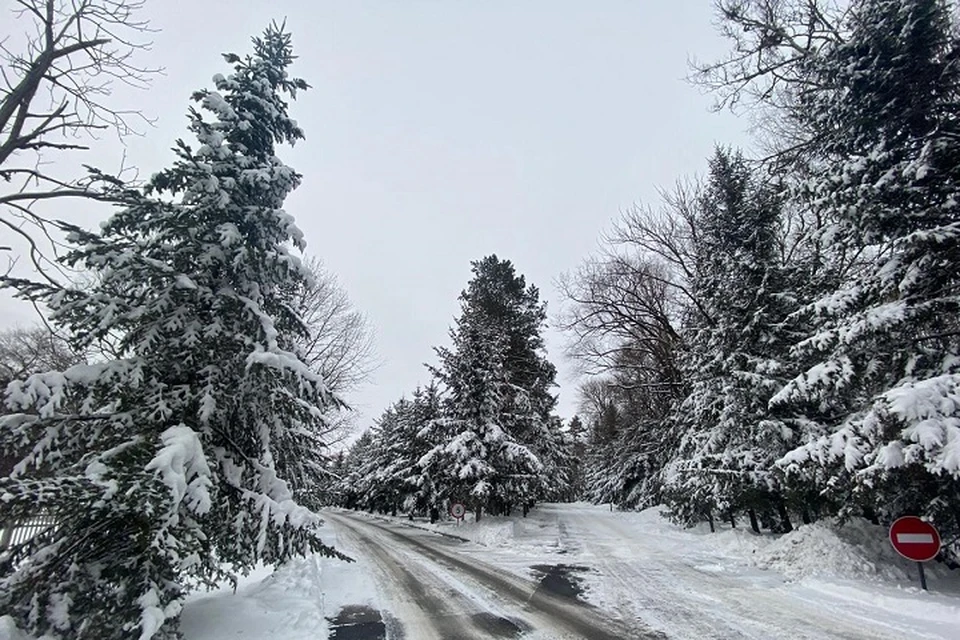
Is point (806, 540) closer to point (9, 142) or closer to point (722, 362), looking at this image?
point (722, 362)

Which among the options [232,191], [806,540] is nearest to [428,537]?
[806,540]

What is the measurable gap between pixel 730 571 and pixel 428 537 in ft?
38.7

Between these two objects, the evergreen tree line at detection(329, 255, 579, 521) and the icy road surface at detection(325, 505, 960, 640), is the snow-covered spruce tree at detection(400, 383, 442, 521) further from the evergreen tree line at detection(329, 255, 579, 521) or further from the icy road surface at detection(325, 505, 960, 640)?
the icy road surface at detection(325, 505, 960, 640)

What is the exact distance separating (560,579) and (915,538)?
588 centimetres

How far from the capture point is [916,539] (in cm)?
740

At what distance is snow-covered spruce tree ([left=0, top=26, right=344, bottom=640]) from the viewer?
4480 millimetres

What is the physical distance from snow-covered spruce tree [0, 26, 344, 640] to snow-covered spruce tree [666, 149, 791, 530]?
10883 millimetres

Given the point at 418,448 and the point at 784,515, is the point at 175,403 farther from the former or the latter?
the point at 418,448

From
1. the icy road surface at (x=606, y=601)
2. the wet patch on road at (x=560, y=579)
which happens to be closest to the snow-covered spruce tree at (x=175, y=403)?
the icy road surface at (x=606, y=601)

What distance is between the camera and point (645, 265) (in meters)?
23.2

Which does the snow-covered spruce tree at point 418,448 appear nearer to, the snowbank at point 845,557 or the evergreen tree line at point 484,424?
the evergreen tree line at point 484,424

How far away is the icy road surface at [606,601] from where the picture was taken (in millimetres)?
6344

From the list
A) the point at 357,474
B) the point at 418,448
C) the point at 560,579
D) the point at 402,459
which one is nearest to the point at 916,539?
the point at 560,579

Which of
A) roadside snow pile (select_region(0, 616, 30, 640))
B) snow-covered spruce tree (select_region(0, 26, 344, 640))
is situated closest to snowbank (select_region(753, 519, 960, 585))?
snow-covered spruce tree (select_region(0, 26, 344, 640))
